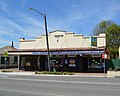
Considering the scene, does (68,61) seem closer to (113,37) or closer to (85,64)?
(85,64)

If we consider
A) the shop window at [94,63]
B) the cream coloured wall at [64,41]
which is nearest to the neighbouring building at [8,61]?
the cream coloured wall at [64,41]

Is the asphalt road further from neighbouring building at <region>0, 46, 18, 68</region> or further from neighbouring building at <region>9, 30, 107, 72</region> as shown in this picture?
neighbouring building at <region>0, 46, 18, 68</region>

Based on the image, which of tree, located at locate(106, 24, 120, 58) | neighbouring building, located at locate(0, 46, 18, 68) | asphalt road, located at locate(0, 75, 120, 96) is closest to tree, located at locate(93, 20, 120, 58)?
tree, located at locate(106, 24, 120, 58)

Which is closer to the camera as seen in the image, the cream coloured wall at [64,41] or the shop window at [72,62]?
the cream coloured wall at [64,41]

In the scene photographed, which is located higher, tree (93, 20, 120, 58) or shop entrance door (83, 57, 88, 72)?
tree (93, 20, 120, 58)

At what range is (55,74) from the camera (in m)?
35.5

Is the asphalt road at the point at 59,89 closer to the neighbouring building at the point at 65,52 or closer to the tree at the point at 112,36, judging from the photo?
the neighbouring building at the point at 65,52

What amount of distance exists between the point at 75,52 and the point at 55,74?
16.2 ft

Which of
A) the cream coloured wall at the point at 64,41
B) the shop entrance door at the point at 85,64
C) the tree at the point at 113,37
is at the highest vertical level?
the tree at the point at 113,37

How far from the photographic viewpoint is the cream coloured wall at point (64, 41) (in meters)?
41.1

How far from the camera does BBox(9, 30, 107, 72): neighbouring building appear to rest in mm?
39781

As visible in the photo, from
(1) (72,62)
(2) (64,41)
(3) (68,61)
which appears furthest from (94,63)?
(2) (64,41)

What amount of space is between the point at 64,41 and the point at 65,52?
4165 millimetres

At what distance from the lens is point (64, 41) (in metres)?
42.9
